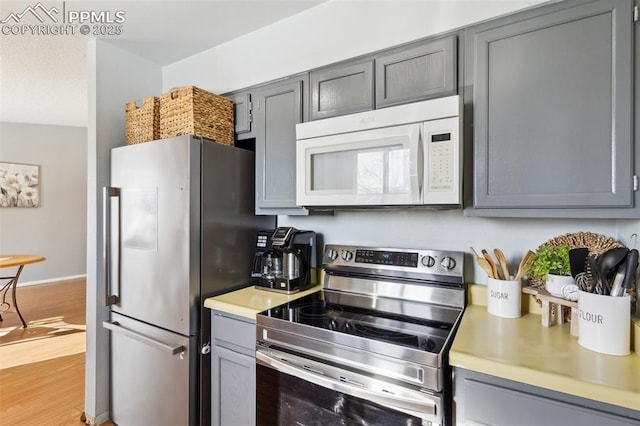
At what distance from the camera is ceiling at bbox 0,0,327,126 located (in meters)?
1.84

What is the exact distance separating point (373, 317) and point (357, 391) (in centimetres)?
36

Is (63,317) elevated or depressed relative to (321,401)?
depressed

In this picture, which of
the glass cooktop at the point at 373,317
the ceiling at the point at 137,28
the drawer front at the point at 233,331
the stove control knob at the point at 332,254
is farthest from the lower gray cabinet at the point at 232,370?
the ceiling at the point at 137,28

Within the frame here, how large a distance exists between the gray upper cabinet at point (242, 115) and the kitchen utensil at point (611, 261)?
176 centimetres

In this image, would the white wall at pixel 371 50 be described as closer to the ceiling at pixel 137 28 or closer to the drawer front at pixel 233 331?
the ceiling at pixel 137 28

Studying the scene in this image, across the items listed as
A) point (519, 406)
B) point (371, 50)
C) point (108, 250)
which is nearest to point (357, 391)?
point (519, 406)

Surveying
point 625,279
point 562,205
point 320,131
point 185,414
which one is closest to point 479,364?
point 625,279

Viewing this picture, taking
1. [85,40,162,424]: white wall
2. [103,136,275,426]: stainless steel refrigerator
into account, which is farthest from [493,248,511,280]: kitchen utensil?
[85,40,162,424]: white wall

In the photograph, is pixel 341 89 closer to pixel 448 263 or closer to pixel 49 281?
pixel 448 263

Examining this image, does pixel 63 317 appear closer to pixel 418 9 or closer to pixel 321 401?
pixel 321 401

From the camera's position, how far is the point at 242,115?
6.61 feet

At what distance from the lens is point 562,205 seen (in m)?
1.17

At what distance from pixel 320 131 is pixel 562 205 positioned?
1.04 metres

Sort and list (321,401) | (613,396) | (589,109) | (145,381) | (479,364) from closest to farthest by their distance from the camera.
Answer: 1. (613,396)
2. (479,364)
3. (589,109)
4. (321,401)
5. (145,381)
